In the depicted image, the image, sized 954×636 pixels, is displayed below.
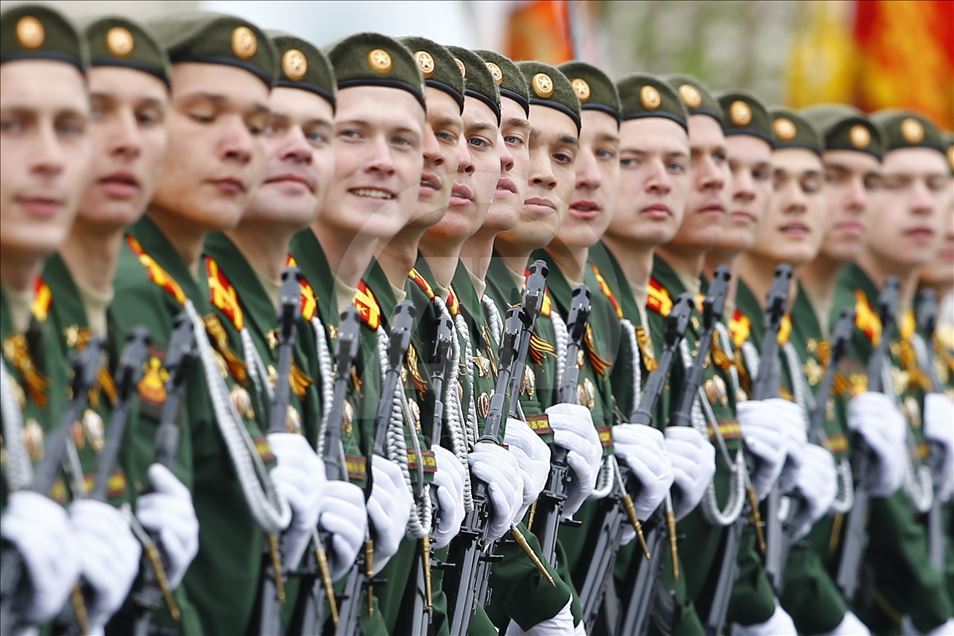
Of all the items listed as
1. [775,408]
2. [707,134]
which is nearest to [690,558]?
[775,408]

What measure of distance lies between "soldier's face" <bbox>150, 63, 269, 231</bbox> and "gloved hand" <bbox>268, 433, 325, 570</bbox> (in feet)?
1.93

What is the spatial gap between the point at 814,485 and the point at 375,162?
436 cm

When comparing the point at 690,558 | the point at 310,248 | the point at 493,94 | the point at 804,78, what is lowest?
the point at 690,558

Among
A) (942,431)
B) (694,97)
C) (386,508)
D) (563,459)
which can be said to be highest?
(694,97)

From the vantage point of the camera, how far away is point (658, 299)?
10719 millimetres

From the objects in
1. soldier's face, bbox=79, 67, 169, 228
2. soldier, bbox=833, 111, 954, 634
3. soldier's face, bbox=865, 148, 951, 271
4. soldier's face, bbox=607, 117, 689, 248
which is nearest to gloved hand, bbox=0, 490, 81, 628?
soldier's face, bbox=79, 67, 169, 228

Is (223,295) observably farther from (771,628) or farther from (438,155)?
(771,628)

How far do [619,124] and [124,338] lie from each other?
3.64 m

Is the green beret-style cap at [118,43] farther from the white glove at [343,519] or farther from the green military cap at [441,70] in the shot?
the green military cap at [441,70]

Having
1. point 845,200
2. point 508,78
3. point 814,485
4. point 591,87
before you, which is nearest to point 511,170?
point 508,78

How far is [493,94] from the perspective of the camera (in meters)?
8.90

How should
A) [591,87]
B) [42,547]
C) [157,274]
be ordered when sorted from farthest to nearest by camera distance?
1. [591,87]
2. [157,274]
3. [42,547]

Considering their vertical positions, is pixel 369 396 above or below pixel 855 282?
below

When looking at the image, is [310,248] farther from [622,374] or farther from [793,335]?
[793,335]
